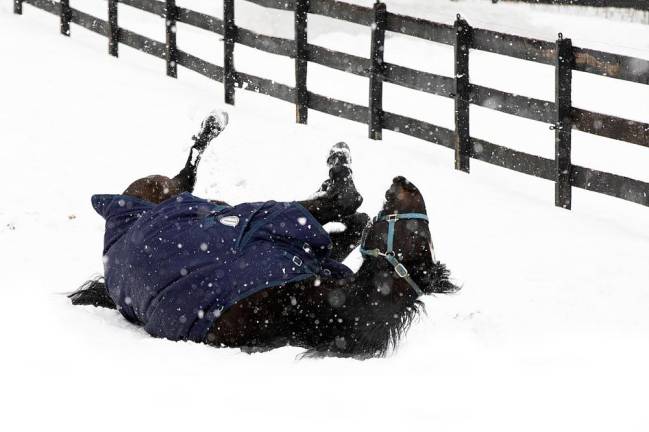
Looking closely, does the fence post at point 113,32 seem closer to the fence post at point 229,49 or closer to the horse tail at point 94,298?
the fence post at point 229,49

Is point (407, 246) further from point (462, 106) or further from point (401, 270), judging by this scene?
point (462, 106)

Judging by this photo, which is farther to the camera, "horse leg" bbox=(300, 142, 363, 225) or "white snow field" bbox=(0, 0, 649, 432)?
"horse leg" bbox=(300, 142, 363, 225)

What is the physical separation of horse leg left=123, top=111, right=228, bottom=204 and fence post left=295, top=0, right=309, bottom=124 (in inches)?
189

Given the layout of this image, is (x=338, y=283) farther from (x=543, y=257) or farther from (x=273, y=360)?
(x=543, y=257)

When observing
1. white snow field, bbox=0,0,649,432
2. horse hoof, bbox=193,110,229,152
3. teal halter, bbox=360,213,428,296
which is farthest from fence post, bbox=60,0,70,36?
teal halter, bbox=360,213,428,296

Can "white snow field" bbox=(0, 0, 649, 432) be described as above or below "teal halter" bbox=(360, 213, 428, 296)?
below

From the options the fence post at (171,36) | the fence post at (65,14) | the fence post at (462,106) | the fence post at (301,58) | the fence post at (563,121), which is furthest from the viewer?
the fence post at (65,14)

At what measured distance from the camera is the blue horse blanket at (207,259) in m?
3.08

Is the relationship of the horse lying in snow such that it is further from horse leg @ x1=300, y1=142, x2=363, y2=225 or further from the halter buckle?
horse leg @ x1=300, y1=142, x2=363, y2=225

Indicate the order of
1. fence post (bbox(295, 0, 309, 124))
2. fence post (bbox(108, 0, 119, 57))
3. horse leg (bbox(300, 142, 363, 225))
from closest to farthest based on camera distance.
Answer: horse leg (bbox(300, 142, 363, 225)) → fence post (bbox(295, 0, 309, 124)) → fence post (bbox(108, 0, 119, 57))

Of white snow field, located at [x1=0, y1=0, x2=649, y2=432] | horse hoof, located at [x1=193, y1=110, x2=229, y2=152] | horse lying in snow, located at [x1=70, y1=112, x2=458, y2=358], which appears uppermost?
horse hoof, located at [x1=193, y1=110, x2=229, y2=152]

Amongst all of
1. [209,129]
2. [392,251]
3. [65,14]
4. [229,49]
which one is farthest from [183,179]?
[65,14]

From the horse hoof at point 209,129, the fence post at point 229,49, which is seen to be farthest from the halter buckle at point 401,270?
the fence post at point 229,49

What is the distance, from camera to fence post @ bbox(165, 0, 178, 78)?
11633 mm
